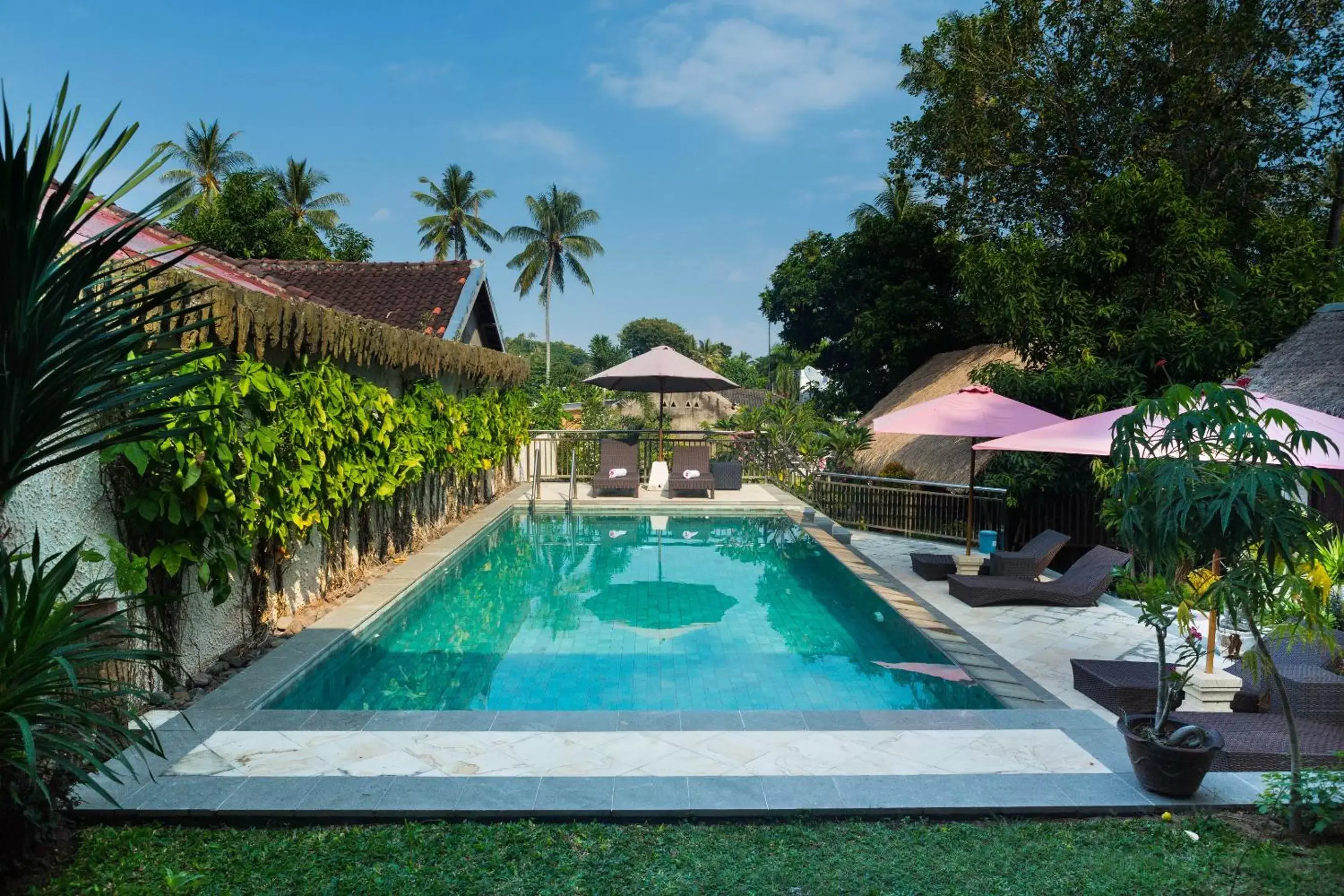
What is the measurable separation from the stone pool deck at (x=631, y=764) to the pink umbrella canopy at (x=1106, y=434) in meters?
1.87

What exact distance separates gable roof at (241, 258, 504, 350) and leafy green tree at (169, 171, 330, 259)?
693 cm

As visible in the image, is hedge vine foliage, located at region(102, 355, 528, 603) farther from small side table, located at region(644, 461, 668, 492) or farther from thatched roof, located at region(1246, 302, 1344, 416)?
thatched roof, located at region(1246, 302, 1344, 416)

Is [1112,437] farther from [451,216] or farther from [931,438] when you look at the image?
[451,216]

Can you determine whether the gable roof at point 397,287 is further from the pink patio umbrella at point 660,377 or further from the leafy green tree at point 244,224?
the leafy green tree at point 244,224

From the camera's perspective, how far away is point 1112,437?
15.6 ft

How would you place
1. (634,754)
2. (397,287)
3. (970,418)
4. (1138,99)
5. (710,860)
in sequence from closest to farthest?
(710,860)
(634,754)
(970,418)
(1138,99)
(397,287)

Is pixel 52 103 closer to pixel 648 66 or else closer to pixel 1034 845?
pixel 1034 845

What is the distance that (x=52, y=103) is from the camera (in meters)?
2.81

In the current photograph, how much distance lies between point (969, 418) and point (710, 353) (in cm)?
6228

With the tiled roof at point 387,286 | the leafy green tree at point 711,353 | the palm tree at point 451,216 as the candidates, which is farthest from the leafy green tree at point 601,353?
the tiled roof at point 387,286

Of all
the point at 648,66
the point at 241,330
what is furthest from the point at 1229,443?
the point at 648,66

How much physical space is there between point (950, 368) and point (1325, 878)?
18089 millimetres

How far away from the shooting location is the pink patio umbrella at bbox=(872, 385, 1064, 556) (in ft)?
30.0

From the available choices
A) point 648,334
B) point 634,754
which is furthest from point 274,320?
point 648,334
